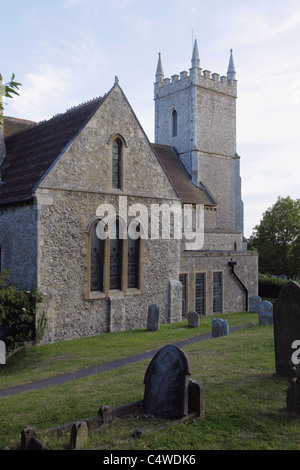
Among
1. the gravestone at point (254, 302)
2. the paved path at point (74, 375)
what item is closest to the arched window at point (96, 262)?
the paved path at point (74, 375)

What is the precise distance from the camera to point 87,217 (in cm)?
1698

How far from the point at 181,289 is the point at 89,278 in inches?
206

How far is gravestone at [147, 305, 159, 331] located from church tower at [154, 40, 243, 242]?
53.2 ft

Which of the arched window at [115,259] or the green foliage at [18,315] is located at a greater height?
the arched window at [115,259]

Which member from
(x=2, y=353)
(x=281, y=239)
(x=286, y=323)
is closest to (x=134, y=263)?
(x=2, y=353)

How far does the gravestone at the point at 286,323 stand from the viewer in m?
8.64

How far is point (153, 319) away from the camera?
17.9 m

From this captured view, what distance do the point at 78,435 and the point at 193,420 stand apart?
6.24 ft

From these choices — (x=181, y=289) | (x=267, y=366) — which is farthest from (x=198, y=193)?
(x=267, y=366)

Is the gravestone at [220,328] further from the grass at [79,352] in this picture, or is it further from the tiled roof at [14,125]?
the tiled roof at [14,125]

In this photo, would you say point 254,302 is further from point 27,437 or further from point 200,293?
point 27,437

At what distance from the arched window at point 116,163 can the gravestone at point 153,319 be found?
545cm
